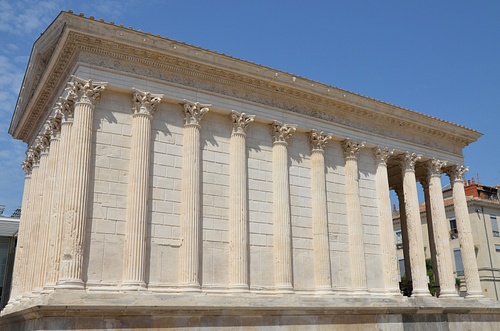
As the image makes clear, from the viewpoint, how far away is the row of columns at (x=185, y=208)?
13758 mm

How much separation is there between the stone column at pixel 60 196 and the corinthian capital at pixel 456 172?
16.0 meters

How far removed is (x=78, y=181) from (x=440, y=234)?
46.4 ft

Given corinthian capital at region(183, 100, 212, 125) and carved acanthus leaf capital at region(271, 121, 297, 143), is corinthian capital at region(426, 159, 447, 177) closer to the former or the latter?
carved acanthus leaf capital at region(271, 121, 297, 143)

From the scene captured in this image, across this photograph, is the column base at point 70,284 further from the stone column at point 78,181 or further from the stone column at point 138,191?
the stone column at point 138,191

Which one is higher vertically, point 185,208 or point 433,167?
point 433,167

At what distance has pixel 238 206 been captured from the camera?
1597 centimetres

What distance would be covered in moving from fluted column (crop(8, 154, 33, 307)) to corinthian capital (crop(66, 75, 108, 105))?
6328 mm

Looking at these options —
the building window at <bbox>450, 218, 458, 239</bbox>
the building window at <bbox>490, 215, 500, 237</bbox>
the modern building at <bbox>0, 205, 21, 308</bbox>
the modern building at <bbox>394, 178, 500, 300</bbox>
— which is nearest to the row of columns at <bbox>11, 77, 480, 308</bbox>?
the modern building at <bbox>0, 205, 21, 308</bbox>

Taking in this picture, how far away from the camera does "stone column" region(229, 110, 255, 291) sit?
1541 cm

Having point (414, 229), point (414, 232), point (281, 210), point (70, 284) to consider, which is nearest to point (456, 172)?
point (414, 229)

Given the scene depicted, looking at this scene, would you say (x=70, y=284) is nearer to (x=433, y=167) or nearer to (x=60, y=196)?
(x=60, y=196)

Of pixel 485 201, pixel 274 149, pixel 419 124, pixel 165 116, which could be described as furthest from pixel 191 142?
pixel 485 201

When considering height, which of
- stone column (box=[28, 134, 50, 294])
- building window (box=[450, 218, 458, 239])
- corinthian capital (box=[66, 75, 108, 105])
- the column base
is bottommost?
the column base

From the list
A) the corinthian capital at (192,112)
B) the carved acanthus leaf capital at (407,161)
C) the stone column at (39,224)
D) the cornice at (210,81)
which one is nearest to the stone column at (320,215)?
the cornice at (210,81)
